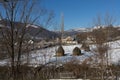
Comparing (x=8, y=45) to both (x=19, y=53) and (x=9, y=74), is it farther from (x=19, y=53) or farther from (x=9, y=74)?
(x=9, y=74)

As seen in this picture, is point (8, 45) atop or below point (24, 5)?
below

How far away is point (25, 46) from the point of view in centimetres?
1513

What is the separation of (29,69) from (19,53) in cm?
396

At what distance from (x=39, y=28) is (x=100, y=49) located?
5.46 m

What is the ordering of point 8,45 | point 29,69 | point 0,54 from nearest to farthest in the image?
point 8,45 < point 0,54 < point 29,69

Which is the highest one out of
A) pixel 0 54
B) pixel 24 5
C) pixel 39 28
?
pixel 24 5

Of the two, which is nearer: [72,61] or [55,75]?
[55,75]

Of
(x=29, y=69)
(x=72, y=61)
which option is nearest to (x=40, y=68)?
(x=29, y=69)

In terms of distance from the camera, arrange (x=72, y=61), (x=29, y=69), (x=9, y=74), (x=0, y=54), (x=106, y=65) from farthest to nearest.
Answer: (x=72, y=61)
(x=106, y=65)
(x=29, y=69)
(x=0, y=54)
(x=9, y=74)

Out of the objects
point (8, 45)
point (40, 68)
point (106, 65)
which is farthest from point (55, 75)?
point (8, 45)

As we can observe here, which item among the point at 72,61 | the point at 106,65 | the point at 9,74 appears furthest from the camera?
the point at 72,61

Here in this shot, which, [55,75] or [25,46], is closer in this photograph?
[25,46]

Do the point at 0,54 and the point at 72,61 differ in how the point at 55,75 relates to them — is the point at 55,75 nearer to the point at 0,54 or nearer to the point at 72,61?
the point at 72,61

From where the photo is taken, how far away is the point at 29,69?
58.5 ft
